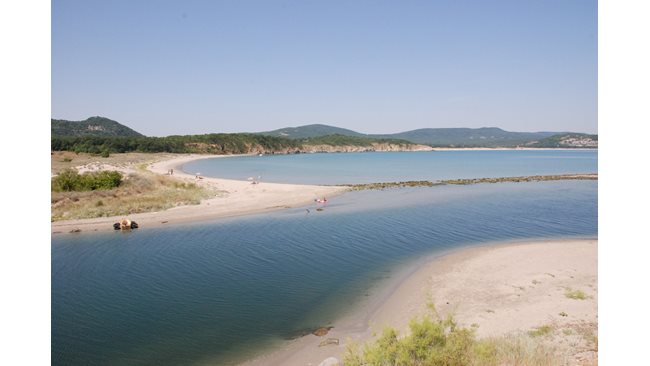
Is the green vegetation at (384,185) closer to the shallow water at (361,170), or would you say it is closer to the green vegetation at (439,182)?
the green vegetation at (439,182)

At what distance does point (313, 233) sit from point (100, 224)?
14.5 m

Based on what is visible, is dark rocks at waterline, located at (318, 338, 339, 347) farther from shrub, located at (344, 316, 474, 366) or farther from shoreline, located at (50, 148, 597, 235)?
shoreline, located at (50, 148, 597, 235)

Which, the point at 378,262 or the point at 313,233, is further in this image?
the point at 313,233

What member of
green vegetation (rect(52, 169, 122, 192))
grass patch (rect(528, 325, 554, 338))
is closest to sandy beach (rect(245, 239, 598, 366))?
grass patch (rect(528, 325, 554, 338))

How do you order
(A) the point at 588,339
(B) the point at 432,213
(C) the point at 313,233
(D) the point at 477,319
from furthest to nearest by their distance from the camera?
1. (B) the point at 432,213
2. (C) the point at 313,233
3. (D) the point at 477,319
4. (A) the point at 588,339

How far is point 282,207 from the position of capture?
3547 centimetres

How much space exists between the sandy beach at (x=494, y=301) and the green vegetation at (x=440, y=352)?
77 cm

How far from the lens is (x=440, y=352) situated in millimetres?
7391

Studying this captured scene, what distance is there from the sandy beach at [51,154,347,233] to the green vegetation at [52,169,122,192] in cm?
784

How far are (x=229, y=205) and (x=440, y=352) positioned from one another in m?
29.6

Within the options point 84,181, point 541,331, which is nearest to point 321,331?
point 541,331

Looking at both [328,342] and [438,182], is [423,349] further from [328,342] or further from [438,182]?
[438,182]
